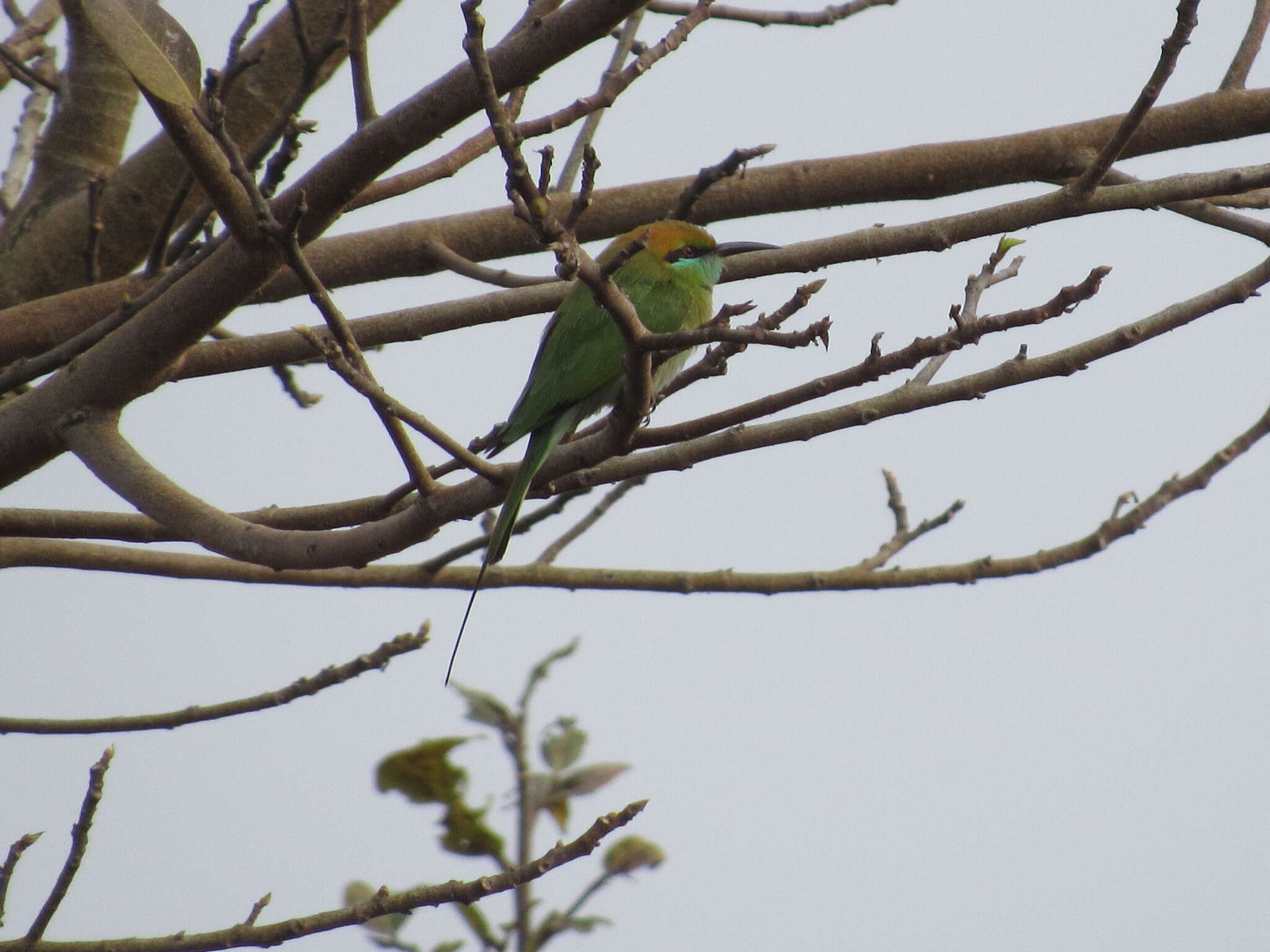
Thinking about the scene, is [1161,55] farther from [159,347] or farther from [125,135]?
[125,135]

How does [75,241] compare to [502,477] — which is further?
[75,241]

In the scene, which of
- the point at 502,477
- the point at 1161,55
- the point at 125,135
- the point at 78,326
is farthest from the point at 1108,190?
the point at 125,135

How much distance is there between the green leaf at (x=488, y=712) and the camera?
3.68 m

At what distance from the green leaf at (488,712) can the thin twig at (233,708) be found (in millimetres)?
1301

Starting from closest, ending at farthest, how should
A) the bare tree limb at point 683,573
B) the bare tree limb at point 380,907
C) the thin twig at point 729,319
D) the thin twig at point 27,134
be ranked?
the thin twig at point 729,319 < the bare tree limb at point 380,907 < the bare tree limb at point 683,573 < the thin twig at point 27,134

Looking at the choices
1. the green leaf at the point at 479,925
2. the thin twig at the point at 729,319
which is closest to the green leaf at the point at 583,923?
the green leaf at the point at 479,925

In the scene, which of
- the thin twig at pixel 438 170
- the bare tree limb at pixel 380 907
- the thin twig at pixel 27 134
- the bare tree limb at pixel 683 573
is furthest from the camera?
the thin twig at pixel 27 134

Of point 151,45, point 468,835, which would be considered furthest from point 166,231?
point 468,835

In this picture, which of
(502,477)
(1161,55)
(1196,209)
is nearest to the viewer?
(1161,55)

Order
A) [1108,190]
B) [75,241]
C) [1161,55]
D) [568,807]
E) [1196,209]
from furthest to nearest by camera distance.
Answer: [568,807] → [75,241] → [1196,209] → [1108,190] → [1161,55]

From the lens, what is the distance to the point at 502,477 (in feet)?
6.45

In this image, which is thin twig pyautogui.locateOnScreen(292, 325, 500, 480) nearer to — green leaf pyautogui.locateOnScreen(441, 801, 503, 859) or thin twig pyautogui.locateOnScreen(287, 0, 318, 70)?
thin twig pyautogui.locateOnScreen(287, 0, 318, 70)

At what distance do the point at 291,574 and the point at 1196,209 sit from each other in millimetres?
1847

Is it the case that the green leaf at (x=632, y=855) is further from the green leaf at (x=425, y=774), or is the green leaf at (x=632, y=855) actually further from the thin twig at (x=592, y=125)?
the thin twig at (x=592, y=125)
